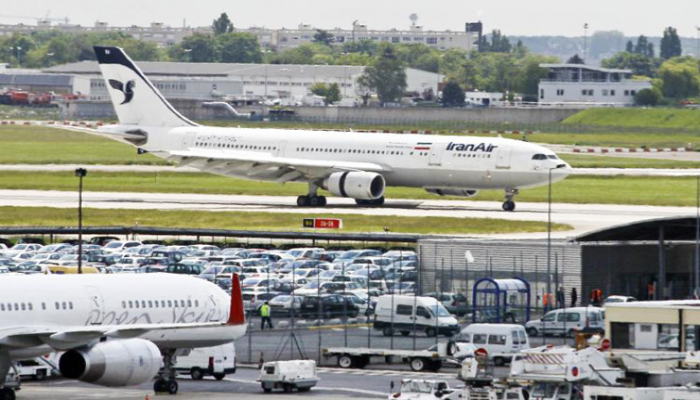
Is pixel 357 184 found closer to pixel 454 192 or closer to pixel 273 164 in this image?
pixel 273 164

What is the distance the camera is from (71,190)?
10800 cm

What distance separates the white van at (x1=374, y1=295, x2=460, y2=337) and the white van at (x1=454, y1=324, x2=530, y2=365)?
183 inches

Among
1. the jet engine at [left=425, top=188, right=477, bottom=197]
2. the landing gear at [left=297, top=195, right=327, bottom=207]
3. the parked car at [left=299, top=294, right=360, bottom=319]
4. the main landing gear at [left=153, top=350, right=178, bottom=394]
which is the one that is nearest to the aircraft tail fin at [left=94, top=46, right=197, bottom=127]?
the landing gear at [left=297, top=195, right=327, bottom=207]

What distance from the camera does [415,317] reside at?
57.1 meters

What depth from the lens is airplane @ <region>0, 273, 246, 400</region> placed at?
39125 mm

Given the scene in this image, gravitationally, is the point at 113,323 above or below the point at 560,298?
above

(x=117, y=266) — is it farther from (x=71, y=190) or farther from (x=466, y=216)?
(x=71, y=190)

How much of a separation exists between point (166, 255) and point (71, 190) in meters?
32.7

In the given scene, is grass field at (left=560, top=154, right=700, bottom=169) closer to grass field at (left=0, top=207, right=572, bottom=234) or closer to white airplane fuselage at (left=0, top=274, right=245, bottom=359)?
grass field at (left=0, top=207, right=572, bottom=234)

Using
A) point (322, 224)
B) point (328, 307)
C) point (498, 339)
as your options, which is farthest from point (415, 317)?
point (322, 224)

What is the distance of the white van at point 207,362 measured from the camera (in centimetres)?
4738

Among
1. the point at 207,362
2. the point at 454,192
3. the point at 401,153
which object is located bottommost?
the point at 207,362

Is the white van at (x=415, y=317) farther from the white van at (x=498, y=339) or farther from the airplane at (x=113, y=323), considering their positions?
the airplane at (x=113, y=323)

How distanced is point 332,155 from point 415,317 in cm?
4166
